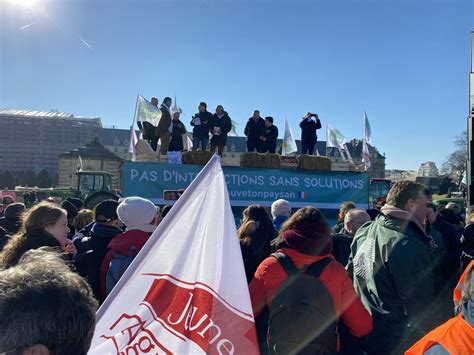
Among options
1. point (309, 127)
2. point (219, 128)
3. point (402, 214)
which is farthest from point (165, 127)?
point (402, 214)

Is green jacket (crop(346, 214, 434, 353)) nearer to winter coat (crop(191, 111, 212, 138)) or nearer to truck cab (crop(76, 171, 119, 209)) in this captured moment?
winter coat (crop(191, 111, 212, 138))

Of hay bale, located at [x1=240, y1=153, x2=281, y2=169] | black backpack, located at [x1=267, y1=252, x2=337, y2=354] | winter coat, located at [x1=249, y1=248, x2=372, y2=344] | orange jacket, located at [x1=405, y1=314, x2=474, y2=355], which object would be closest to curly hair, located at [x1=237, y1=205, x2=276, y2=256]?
winter coat, located at [x1=249, y1=248, x2=372, y2=344]

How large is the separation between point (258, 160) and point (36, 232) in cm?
767

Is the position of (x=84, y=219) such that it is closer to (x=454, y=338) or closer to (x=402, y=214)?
(x=402, y=214)

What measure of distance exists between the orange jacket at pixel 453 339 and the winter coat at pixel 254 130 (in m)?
10.1

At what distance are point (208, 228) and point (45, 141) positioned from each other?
279ft

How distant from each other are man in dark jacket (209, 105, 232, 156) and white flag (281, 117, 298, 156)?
3.11 meters

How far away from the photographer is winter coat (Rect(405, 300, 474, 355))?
68.9 inches

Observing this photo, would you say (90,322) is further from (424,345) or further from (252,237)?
(252,237)

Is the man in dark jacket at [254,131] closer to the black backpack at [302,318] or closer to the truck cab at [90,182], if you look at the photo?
the black backpack at [302,318]

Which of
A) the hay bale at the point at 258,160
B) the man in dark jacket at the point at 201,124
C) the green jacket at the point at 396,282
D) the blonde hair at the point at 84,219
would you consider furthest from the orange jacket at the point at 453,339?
the man in dark jacket at the point at 201,124

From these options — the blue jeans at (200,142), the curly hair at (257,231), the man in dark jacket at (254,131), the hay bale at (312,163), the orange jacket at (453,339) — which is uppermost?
the man in dark jacket at (254,131)

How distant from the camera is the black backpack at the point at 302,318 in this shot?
2.50 metres

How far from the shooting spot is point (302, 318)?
2.49 m
